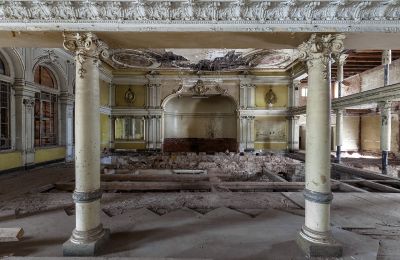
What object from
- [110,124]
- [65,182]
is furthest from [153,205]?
[110,124]

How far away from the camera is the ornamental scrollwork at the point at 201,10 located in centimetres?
279

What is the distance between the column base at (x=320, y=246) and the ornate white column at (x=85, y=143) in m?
2.90

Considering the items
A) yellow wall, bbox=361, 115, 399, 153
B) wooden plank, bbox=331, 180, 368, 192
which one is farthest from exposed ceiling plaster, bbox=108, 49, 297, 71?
yellow wall, bbox=361, 115, 399, 153

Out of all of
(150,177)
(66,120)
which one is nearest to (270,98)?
(150,177)

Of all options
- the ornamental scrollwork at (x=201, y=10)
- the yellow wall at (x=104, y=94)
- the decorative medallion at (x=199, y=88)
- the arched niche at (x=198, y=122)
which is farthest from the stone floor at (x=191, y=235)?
the arched niche at (x=198, y=122)

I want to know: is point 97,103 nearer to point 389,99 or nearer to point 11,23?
point 11,23

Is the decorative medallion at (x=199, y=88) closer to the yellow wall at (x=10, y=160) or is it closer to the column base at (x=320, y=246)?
the yellow wall at (x=10, y=160)

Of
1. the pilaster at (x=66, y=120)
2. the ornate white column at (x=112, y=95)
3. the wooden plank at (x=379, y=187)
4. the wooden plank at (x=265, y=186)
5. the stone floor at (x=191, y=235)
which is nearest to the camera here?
the stone floor at (x=191, y=235)

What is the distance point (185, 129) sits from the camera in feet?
56.5

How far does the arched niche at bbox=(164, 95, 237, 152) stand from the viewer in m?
16.8

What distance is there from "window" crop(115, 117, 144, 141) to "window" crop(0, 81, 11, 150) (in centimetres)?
680

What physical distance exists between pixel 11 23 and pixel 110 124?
12.1 metres

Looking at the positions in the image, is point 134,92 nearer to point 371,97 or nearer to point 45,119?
point 45,119

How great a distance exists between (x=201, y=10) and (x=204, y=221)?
3.47 m
